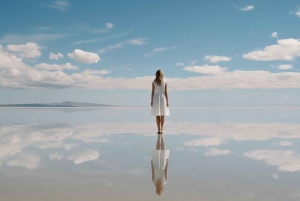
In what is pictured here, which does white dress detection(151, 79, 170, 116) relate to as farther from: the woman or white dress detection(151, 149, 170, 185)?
white dress detection(151, 149, 170, 185)

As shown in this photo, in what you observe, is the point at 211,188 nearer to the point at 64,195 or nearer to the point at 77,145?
the point at 64,195

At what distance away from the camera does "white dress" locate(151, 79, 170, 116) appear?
11.0m

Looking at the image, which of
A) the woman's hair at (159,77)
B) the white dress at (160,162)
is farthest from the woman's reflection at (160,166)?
the woman's hair at (159,77)

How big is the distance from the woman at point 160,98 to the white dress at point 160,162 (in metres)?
4.25

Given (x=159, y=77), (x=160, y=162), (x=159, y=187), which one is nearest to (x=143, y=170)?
(x=160, y=162)

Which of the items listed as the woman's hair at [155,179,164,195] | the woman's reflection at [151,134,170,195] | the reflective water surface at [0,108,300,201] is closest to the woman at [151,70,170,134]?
the reflective water surface at [0,108,300,201]

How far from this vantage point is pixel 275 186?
155 inches

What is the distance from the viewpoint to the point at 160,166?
5129 millimetres

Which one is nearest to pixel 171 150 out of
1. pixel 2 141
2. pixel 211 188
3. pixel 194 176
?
pixel 194 176

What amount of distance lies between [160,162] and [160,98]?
5.82m

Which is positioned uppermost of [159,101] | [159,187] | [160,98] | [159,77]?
[159,77]

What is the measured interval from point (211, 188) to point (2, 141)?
6533mm

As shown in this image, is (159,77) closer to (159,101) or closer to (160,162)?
(159,101)

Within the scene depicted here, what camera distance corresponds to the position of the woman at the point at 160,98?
11.0 metres
